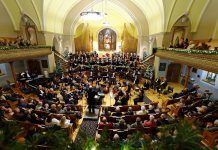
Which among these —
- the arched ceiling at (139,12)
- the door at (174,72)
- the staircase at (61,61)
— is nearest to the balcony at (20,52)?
the staircase at (61,61)

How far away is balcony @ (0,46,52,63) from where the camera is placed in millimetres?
11677

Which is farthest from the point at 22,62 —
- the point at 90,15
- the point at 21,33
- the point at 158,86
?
the point at 158,86

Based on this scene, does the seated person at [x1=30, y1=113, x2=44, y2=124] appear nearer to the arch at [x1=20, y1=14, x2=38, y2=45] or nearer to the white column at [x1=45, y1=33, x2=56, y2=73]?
the white column at [x1=45, y1=33, x2=56, y2=73]

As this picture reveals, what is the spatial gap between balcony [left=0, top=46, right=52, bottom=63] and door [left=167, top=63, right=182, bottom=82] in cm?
1418

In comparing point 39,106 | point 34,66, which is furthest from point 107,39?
point 39,106

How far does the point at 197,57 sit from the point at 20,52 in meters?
14.4

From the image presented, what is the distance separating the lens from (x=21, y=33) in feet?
55.1

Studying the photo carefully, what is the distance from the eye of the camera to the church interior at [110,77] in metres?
6.82

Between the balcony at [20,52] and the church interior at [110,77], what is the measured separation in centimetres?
8

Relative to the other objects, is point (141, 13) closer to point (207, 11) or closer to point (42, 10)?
point (207, 11)

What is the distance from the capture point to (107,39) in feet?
93.0

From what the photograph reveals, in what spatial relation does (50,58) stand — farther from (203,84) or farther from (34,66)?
(203,84)

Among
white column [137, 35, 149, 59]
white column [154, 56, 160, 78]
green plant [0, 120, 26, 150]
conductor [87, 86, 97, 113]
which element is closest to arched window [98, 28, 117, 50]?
white column [137, 35, 149, 59]

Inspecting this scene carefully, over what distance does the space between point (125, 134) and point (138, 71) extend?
11385 mm
